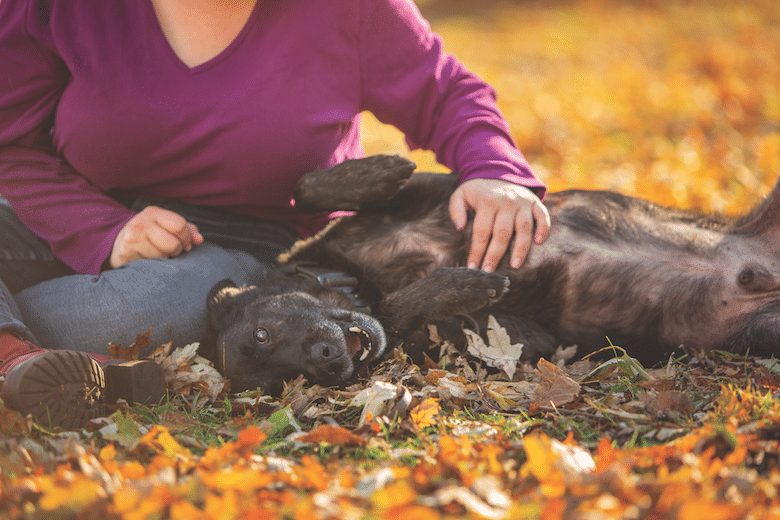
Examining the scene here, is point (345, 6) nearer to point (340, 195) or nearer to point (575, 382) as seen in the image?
point (340, 195)

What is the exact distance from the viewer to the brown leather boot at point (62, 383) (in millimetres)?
1946

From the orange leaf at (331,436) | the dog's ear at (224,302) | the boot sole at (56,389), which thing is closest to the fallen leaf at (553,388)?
the orange leaf at (331,436)

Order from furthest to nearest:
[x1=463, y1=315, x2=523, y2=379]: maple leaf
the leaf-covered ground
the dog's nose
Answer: [x1=463, y1=315, x2=523, y2=379]: maple leaf → the dog's nose → the leaf-covered ground

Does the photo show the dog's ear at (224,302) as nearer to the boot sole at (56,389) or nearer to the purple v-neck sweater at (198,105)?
the purple v-neck sweater at (198,105)

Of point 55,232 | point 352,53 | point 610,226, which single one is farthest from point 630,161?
point 55,232

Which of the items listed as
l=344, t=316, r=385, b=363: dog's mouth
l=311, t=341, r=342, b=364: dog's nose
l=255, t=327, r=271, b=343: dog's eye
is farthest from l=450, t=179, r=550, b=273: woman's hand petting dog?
l=255, t=327, r=271, b=343: dog's eye

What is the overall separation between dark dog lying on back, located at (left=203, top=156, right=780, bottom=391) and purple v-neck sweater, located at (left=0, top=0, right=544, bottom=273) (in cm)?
29

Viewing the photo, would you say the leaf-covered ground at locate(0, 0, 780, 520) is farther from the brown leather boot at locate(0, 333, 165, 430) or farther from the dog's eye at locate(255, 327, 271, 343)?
the dog's eye at locate(255, 327, 271, 343)

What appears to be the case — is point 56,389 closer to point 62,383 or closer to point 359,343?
point 62,383

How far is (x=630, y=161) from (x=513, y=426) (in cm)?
461

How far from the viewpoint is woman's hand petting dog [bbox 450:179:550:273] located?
266cm

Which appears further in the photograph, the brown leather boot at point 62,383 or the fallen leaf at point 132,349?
the fallen leaf at point 132,349

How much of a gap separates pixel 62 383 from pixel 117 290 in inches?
31.4

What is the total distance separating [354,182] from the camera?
9.84ft
